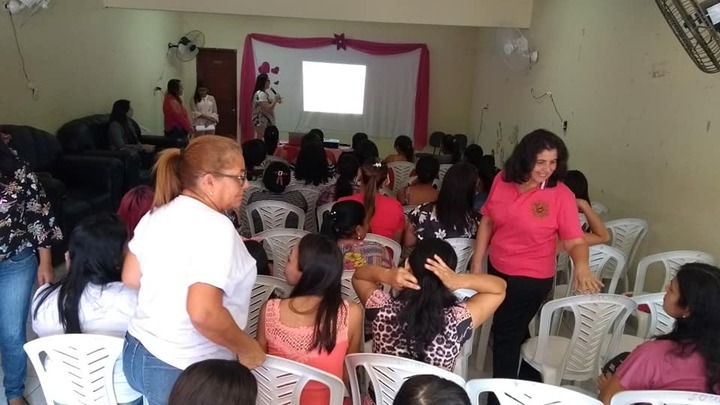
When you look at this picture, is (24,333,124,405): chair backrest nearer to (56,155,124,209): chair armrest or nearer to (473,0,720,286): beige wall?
(473,0,720,286): beige wall

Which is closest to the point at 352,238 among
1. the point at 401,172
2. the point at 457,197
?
the point at 457,197

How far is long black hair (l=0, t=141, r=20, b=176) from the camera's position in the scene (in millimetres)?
1963

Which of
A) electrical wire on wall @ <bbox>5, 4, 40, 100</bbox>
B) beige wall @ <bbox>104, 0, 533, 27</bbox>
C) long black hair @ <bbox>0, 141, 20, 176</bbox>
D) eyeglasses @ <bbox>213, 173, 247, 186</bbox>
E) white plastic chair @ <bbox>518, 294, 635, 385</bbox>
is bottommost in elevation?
white plastic chair @ <bbox>518, 294, 635, 385</bbox>

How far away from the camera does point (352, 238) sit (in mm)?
2576

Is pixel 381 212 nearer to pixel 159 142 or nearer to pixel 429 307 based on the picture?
Result: pixel 429 307

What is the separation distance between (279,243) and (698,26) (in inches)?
79.2

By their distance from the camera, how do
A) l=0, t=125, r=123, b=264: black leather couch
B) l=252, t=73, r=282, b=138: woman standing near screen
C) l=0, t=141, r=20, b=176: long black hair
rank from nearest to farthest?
l=0, t=141, r=20, b=176: long black hair, l=0, t=125, r=123, b=264: black leather couch, l=252, t=73, r=282, b=138: woman standing near screen

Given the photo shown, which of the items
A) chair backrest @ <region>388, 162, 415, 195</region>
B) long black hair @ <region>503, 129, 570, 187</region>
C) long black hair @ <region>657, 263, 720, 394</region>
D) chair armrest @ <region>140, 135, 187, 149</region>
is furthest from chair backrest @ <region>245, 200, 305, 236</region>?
chair armrest @ <region>140, 135, 187, 149</region>

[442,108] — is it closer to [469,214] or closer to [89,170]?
[89,170]

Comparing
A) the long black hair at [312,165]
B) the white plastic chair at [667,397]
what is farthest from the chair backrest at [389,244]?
the white plastic chair at [667,397]

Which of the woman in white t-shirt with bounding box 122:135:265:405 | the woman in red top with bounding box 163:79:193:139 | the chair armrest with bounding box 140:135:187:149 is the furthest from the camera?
the woman in red top with bounding box 163:79:193:139

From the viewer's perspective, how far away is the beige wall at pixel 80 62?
190 inches

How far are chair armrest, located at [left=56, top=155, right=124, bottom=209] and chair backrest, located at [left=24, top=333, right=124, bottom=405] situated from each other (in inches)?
135

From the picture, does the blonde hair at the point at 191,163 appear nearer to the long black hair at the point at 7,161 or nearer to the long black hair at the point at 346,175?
the long black hair at the point at 7,161
